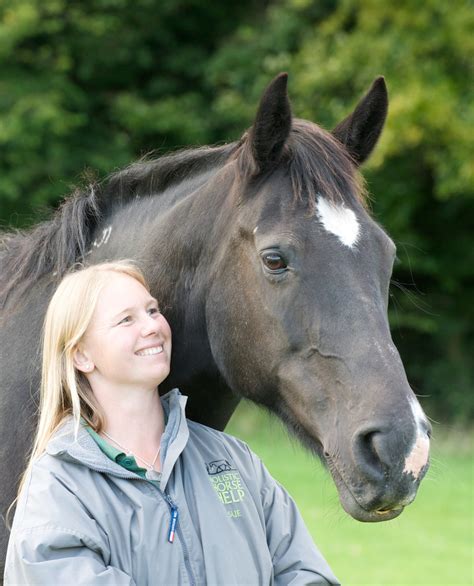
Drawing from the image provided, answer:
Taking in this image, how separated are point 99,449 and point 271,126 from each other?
1.25 metres

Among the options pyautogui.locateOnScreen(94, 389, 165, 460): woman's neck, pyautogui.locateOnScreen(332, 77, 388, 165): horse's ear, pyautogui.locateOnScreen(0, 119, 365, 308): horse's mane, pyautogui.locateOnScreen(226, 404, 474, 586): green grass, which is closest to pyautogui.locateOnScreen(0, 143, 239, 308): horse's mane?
pyautogui.locateOnScreen(0, 119, 365, 308): horse's mane

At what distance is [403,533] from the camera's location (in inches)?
372

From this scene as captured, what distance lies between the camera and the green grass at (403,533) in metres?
7.84

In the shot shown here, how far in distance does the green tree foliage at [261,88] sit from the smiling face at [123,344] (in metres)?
9.53

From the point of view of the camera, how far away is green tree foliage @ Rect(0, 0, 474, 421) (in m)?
13.0

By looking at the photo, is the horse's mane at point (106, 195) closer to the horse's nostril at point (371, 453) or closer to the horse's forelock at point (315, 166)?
the horse's forelock at point (315, 166)

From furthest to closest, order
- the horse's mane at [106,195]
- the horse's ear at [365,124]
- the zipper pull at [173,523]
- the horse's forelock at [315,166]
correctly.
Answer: the horse's ear at [365,124] < the horse's mane at [106,195] < the horse's forelock at [315,166] < the zipper pull at [173,523]

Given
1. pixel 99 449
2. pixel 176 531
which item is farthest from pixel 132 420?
pixel 176 531

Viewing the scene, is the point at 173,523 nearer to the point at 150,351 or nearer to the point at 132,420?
the point at 132,420

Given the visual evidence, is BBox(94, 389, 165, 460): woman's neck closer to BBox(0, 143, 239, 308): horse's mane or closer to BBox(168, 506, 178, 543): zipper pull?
BBox(168, 506, 178, 543): zipper pull

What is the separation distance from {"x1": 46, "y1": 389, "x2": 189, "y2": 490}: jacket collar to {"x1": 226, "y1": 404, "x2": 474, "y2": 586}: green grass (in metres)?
3.09

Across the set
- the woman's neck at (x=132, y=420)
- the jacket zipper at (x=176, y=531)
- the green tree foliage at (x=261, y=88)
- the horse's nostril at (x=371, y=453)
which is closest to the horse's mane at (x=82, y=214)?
the woman's neck at (x=132, y=420)

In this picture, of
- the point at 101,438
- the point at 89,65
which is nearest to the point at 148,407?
the point at 101,438


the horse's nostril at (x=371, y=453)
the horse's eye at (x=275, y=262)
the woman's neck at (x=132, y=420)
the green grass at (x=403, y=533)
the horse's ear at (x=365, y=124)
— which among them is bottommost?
the green grass at (x=403, y=533)
